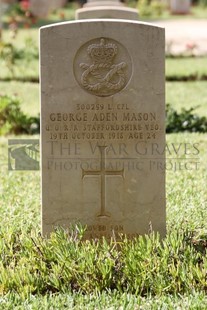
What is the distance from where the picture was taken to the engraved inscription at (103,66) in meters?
4.96

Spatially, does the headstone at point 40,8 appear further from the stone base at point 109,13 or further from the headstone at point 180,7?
the stone base at point 109,13

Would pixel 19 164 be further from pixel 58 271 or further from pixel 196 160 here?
pixel 58 271

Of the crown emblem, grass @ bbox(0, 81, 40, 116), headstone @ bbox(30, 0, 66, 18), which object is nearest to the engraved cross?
the crown emblem

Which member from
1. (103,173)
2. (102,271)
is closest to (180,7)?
(103,173)

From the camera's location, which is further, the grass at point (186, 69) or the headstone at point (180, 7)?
the headstone at point (180, 7)

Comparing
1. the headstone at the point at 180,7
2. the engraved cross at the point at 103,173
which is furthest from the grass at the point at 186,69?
the headstone at the point at 180,7

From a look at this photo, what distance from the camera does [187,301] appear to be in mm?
4242

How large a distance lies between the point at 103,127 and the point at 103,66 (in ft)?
1.20

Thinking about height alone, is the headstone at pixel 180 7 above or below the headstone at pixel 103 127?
above

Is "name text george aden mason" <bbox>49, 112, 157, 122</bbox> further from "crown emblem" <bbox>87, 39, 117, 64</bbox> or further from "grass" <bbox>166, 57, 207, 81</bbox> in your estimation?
"grass" <bbox>166, 57, 207, 81</bbox>

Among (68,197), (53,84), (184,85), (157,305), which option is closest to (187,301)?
(157,305)

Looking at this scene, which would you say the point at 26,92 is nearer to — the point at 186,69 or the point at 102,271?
the point at 186,69

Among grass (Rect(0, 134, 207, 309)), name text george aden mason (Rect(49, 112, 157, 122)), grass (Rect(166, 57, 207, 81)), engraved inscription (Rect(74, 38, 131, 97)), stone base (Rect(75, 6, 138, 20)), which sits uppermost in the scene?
stone base (Rect(75, 6, 138, 20))

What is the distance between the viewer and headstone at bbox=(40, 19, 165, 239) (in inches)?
195
